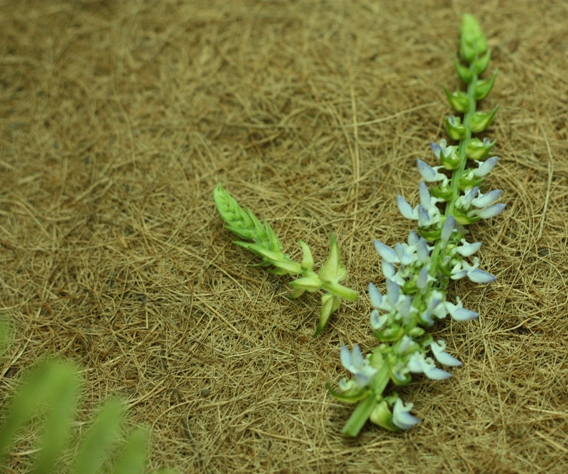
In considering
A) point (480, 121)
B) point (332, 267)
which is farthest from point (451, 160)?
point (332, 267)

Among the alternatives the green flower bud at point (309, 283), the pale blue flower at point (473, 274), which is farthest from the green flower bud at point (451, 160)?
the green flower bud at point (309, 283)

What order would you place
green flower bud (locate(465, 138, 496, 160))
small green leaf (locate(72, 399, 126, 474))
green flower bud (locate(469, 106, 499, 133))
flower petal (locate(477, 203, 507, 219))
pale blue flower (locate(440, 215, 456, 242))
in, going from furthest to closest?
green flower bud (locate(469, 106, 499, 133)), green flower bud (locate(465, 138, 496, 160)), flower petal (locate(477, 203, 507, 219)), pale blue flower (locate(440, 215, 456, 242)), small green leaf (locate(72, 399, 126, 474))

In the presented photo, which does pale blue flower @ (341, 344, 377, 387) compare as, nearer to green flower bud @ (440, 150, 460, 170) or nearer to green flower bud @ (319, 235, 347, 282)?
green flower bud @ (319, 235, 347, 282)

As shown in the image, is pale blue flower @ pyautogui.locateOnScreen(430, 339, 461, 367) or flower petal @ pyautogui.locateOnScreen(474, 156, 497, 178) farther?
flower petal @ pyautogui.locateOnScreen(474, 156, 497, 178)

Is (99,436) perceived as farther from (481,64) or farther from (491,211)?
(481,64)

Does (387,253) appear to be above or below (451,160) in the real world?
below

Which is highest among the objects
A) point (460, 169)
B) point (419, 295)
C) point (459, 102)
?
point (459, 102)

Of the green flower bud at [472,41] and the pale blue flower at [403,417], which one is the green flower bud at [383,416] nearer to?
the pale blue flower at [403,417]

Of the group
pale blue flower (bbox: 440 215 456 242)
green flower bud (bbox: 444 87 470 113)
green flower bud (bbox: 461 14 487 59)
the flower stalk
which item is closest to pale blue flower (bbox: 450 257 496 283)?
the flower stalk
